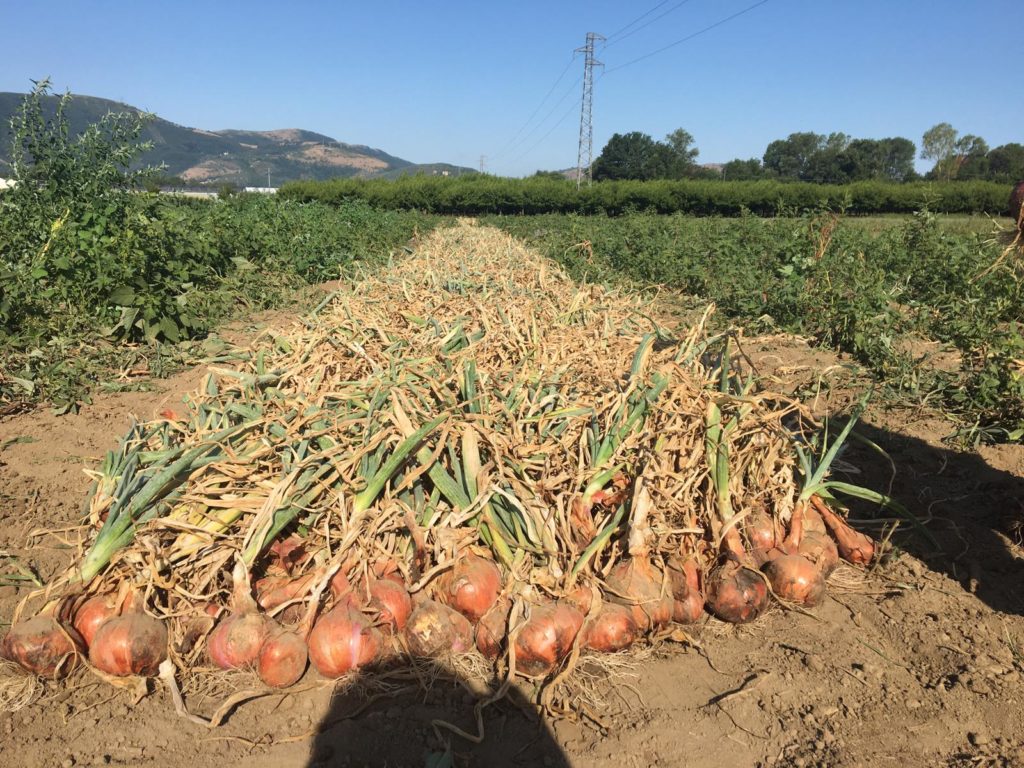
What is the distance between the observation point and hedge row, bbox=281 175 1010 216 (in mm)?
36250

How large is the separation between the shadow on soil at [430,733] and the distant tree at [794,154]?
8396cm

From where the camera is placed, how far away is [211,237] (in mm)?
8844

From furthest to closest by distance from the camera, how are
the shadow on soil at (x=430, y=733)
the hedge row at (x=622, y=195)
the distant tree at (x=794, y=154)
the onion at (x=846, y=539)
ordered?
the distant tree at (x=794, y=154) < the hedge row at (x=622, y=195) < the onion at (x=846, y=539) < the shadow on soil at (x=430, y=733)

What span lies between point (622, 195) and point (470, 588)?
41355 millimetres

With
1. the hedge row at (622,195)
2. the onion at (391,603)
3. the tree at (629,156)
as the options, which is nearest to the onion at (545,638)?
the onion at (391,603)

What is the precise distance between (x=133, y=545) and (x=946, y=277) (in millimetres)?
8517

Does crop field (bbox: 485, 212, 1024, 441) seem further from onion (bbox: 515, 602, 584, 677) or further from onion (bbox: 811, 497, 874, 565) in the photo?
onion (bbox: 515, 602, 584, 677)

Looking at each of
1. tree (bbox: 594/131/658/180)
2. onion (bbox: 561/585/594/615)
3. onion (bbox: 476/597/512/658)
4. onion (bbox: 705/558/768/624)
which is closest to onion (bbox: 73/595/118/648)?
onion (bbox: 476/597/512/658)

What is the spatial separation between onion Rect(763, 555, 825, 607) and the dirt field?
117mm

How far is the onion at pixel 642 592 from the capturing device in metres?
2.24

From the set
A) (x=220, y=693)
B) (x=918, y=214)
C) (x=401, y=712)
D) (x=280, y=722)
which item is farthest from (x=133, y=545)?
(x=918, y=214)

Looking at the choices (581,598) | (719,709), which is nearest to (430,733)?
(581,598)

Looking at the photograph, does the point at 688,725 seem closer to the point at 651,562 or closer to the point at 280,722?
the point at 651,562

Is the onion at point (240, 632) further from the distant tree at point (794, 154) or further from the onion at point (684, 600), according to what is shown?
the distant tree at point (794, 154)
